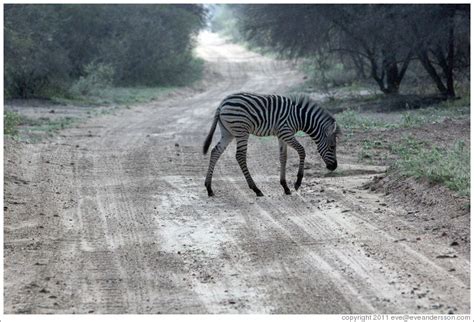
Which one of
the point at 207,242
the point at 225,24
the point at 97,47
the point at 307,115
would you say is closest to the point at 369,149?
the point at 307,115

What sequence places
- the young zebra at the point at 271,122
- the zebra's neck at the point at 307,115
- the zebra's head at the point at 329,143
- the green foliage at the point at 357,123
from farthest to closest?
the green foliage at the point at 357,123
the zebra's head at the point at 329,143
the zebra's neck at the point at 307,115
the young zebra at the point at 271,122

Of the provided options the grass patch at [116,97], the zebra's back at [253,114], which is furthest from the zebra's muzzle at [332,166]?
the grass patch at [116,97]

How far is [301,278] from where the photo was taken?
6.49 meters

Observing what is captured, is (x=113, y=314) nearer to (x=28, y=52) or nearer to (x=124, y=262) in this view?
(x=124, y=262)

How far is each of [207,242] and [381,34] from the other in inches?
594

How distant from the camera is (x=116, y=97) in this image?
93.6 feet

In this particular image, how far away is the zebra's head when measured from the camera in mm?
11258

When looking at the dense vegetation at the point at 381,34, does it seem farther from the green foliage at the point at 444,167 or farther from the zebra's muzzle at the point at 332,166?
the zebra's muzzle at the point at 332,166

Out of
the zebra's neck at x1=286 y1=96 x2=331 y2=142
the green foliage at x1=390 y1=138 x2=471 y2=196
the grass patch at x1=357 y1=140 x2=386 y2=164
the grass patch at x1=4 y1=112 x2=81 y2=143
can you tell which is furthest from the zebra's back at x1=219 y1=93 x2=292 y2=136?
the grass patch at x1=4 y1=112 x2=81 y2=143

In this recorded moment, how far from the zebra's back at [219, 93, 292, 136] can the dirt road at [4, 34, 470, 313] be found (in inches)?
33.3

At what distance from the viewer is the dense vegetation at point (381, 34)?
2039cm

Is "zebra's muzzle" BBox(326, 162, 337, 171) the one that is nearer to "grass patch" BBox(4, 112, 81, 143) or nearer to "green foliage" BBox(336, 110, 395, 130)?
"green foliage" BBox(336, 110, 395, 130)

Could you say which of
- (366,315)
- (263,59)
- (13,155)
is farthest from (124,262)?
(263,59)

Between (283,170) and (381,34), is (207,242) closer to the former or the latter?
(283,170)
